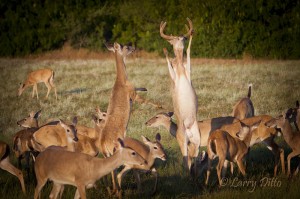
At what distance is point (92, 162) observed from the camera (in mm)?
7922

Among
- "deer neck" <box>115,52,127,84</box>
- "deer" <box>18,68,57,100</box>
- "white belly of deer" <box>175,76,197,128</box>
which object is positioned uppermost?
"deer neck" <box>115,52,127,84</box>

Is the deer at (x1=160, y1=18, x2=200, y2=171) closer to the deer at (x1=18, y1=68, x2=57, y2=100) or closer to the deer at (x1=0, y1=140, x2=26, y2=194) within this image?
the deer at (x1=0, y1=140, x2=26, y2=194)

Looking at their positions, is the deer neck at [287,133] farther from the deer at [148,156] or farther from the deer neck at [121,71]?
the deer neck at [121,71]

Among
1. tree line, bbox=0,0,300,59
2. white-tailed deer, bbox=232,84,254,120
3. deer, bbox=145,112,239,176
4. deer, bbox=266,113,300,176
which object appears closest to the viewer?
deer, bbox=266,113,300,176

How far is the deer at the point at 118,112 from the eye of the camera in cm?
911

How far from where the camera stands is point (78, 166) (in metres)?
7.84

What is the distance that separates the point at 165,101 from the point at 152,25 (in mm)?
19338

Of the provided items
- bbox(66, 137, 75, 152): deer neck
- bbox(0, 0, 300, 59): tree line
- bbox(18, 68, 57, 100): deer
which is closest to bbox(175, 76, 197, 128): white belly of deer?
bbox(66, 137, 75, 152): deer neck

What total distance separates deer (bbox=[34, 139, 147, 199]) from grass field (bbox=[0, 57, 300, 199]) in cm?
98

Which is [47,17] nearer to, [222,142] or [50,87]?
[50,87]

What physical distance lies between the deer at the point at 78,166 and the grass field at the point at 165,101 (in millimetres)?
980

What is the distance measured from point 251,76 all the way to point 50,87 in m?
8.49

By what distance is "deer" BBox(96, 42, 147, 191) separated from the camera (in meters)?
9.11

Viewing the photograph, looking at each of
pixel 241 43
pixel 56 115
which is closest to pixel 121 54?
pixel 56 115
